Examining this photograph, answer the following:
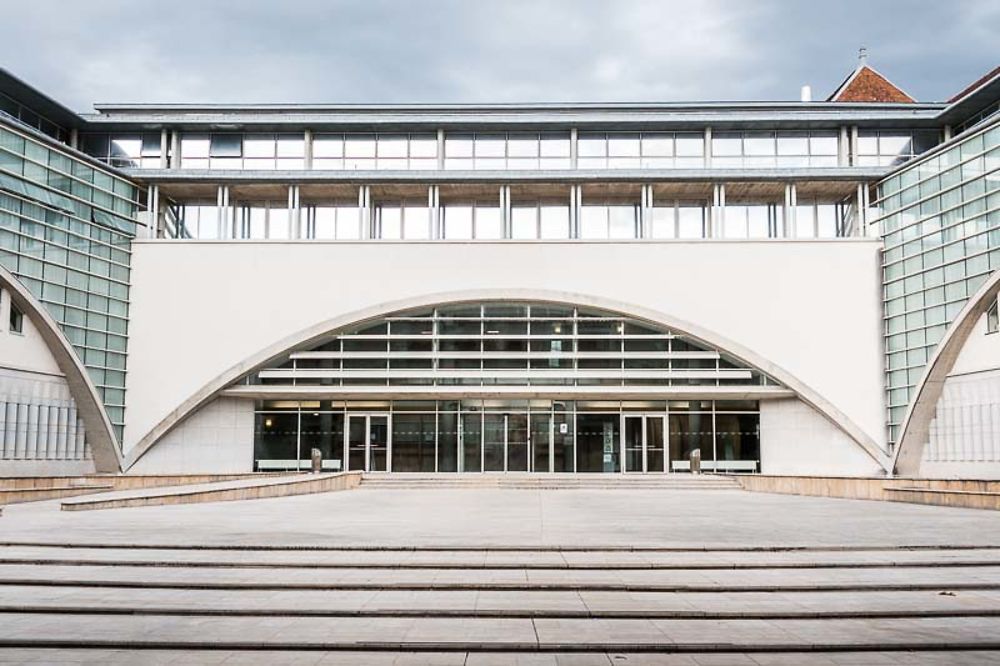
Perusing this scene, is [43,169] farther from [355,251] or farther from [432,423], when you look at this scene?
[432,423]

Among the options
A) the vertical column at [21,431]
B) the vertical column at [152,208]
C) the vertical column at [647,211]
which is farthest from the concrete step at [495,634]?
the vertical column at [152,208]

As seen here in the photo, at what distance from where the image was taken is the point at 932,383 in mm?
32312

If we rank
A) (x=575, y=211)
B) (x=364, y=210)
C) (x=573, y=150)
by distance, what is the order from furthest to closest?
(x=573, y=150) < (x=575, y=211) < (x=364, y=210)

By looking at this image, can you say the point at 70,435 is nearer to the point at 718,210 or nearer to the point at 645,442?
the point at 645,442

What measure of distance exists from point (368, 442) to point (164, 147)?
13.1 metres

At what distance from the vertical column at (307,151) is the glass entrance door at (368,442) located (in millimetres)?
9292

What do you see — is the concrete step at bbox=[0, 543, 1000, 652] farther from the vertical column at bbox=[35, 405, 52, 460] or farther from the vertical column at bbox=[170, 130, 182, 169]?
the vertical column at bbox=[170, 130, 182, 169]

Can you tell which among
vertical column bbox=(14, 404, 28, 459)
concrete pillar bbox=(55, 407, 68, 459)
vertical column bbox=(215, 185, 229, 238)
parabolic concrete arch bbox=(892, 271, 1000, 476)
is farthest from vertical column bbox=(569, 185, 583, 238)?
vertical column bbox=(14, 404, 28, 459)

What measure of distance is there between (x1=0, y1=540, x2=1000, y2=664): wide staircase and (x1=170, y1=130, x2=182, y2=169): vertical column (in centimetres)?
2543

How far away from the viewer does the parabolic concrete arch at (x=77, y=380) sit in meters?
30.4

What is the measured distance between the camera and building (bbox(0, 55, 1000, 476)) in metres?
34.8

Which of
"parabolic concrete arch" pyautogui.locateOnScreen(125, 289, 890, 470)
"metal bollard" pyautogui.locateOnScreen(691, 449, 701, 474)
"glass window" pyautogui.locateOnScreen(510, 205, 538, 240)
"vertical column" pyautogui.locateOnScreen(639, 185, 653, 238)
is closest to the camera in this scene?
"parabolic concrete arch" pyautogui.locateOnScreen(125, 289, 890, 470)

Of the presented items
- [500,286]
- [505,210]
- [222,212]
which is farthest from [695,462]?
[222,212]

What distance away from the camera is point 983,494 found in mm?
22328
